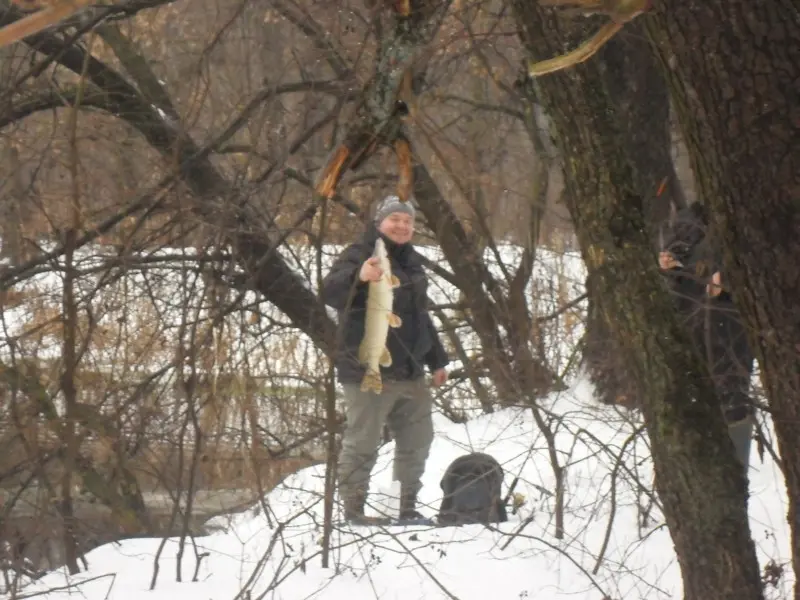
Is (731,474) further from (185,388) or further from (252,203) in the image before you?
(252,203)

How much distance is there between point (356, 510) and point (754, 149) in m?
2.79

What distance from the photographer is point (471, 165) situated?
8422 mm

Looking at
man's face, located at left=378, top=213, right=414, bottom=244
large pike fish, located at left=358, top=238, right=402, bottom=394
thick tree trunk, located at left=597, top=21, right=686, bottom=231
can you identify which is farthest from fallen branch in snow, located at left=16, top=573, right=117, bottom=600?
thick tree trunk, located at left=597, top=21, right=686, bottom=231

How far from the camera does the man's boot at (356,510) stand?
195 inches

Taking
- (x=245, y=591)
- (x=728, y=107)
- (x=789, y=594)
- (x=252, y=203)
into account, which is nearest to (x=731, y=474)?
(x=789, y=594)

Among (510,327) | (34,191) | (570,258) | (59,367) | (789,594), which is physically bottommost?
(789,594)

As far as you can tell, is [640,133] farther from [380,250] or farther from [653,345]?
[653,345]

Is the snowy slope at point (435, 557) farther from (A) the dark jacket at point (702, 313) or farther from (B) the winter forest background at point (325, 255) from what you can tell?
(A) the dark jacket at point (702, 313)

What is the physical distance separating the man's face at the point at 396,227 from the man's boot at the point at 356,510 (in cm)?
131

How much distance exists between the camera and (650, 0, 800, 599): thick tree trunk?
2.74 m

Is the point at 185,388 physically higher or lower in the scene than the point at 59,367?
lower

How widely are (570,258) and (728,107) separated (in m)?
6.55

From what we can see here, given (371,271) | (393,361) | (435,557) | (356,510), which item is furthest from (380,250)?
(435,557)

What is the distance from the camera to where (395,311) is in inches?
223
